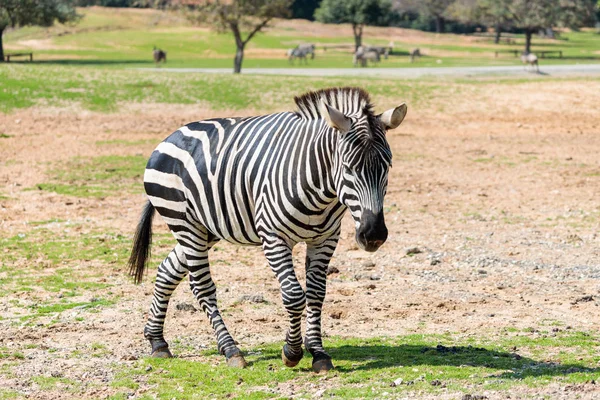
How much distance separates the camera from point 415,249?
12.3 meters

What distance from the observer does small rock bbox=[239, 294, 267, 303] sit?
998 centimetres

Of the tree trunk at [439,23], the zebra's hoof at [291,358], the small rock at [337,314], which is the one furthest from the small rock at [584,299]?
the tree trunk at [439,23]

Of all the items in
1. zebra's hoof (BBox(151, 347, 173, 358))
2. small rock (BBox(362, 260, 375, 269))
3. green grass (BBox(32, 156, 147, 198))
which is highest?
zebra's hoof (BBox(151, 347, 173, 358))

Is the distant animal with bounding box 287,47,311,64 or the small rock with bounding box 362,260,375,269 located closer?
the small rock with bounding box 362,260,375,269

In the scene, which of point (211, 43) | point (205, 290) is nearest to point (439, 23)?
point (211, 43)

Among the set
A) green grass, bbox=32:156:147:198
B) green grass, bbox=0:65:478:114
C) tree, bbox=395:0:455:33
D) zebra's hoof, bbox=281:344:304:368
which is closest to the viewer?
zebra's hoof, bbox=281:344:304:368

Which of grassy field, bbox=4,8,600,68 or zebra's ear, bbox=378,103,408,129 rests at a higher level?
zebra's ear, bbox=378,103,408,129

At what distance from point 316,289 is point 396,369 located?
0.91 meters

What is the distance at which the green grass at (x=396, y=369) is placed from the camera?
682 cm

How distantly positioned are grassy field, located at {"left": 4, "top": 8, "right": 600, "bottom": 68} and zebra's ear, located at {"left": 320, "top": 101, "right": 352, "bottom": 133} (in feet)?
148

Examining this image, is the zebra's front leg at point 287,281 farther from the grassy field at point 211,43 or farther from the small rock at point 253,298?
the grassy field at point 211,43

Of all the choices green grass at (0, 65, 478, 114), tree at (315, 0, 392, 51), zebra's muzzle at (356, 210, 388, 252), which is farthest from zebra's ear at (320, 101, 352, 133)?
tree at (315, 0, 392, 51)

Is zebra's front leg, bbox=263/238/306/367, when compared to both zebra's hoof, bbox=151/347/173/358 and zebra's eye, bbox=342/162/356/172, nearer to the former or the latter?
zebra's eye, bbox=342/162/356/172

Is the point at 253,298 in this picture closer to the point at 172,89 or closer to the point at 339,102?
the point at 339,102
